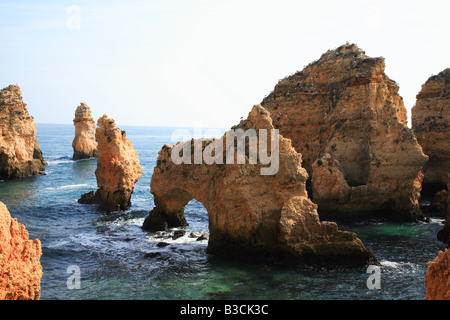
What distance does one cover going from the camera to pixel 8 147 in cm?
5428

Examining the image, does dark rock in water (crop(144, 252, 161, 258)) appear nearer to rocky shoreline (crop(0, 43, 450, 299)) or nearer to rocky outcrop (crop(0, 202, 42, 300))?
rocky shoreline (crop(0, 43, 450, 299))

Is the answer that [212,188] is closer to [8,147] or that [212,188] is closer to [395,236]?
[395,236]

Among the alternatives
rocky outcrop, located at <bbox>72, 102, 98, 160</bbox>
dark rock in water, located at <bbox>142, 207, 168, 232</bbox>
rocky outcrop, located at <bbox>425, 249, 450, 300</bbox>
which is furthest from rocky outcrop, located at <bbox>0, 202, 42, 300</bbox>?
rocky outcrop, located at <bbox>72, 102, 98, 160</bbox>

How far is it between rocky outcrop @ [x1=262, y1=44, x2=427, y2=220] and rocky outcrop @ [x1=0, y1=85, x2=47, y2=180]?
34.9 metres

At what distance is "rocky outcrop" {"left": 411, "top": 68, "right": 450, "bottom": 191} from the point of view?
43.1 m

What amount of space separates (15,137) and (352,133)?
42990 mm

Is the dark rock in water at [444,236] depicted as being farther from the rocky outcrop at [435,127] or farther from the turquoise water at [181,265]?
the rocky outcrop at [435,127]

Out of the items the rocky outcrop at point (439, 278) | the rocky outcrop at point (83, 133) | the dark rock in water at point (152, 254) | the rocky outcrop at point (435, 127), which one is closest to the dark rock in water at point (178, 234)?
the dark rock in water at point (152, 254)

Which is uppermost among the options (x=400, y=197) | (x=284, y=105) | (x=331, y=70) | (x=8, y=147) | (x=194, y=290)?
(x=331, y=70)

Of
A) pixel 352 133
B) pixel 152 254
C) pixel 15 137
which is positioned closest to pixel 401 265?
pixel 152 254

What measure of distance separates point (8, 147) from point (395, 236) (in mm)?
47492

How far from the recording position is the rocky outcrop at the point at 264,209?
21.6 m
